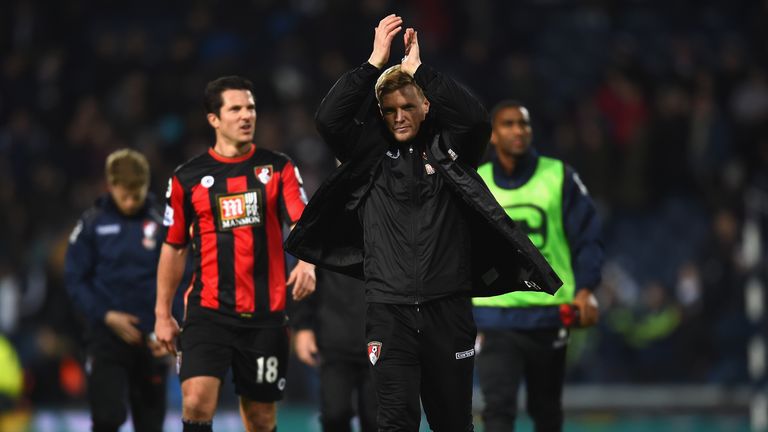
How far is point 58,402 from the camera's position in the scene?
609 inches

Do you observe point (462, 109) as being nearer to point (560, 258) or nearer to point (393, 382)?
point (393, 382)

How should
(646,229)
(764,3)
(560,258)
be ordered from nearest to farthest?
(560,258)
(646,229)
(764,3)

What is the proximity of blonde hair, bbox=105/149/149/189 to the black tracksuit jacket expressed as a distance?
249cm

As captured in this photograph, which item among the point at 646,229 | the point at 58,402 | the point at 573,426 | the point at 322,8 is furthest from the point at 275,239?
the point at 322,8

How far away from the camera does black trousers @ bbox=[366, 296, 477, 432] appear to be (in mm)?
6453

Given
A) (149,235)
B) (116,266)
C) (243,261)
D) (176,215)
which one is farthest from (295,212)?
(116,266)

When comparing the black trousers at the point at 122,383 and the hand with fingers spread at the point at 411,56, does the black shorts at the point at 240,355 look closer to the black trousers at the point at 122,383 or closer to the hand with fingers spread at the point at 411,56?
the black trousers at the point at 122,383

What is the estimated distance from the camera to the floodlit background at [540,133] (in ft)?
50.2

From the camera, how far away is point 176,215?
25.4ft

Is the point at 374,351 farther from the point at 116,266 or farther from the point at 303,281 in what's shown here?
the point at 116,266

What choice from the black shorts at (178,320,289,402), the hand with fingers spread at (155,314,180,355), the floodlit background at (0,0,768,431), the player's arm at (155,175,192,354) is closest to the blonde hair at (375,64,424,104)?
the player's arm at (155,175,192,354)

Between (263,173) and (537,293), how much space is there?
6.48ft

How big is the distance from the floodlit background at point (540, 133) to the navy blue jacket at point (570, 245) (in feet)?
17.2

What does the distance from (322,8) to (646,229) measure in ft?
18.2
